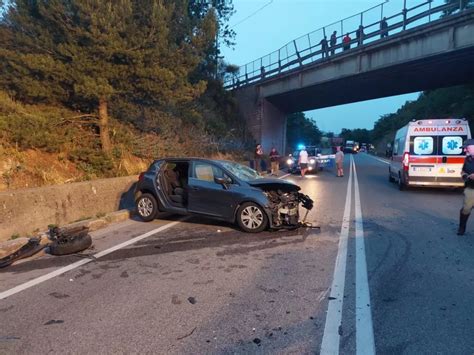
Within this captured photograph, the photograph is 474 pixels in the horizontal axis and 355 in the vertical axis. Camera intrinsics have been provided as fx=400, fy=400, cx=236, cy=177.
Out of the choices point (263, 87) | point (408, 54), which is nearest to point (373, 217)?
point (408, 54)

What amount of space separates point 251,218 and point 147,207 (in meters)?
2.62

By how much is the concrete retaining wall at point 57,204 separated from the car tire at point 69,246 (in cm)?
130

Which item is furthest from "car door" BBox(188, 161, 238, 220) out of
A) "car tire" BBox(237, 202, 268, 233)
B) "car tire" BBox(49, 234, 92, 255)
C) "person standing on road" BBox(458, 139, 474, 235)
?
"person standing on road" BBox(458, 139, 474, 235)

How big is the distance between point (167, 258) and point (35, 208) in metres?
3.16

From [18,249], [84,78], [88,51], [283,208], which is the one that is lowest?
[18,249]

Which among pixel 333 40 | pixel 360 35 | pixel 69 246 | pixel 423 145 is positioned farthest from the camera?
pixel 333 40

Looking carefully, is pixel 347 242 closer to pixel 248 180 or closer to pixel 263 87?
pixel 248 180

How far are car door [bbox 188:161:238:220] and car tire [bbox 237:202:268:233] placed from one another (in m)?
0.20

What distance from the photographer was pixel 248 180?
7965mm

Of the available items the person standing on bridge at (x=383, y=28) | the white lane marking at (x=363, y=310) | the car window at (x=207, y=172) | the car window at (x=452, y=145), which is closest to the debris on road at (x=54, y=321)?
the white lane marking at (x=363, y=310)

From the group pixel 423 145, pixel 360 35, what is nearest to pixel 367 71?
pixel 360 35

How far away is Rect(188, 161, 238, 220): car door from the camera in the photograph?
7.76 metres

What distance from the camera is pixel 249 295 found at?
4410 mm

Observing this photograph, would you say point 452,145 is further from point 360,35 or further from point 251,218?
point 360,35
